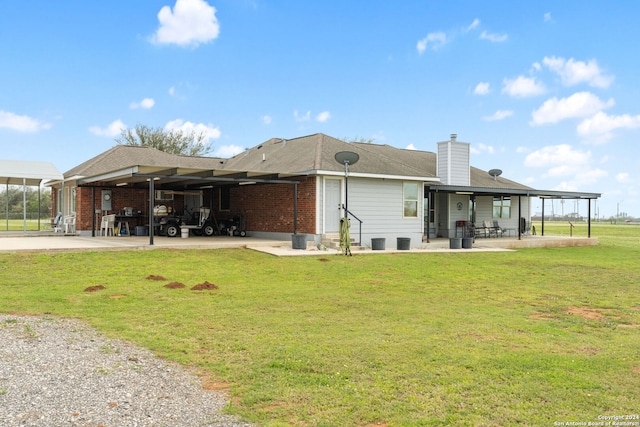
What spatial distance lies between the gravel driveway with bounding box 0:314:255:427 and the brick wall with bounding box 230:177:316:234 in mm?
12092

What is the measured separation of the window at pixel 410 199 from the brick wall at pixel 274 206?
4033 millimetres

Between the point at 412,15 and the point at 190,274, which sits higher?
the point at 412,15

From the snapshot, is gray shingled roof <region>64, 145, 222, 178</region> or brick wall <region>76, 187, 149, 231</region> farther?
gray shingled roof <region>64, 145, 222, 178</region>

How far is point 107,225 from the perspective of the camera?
780 inches

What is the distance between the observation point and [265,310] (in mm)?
7543

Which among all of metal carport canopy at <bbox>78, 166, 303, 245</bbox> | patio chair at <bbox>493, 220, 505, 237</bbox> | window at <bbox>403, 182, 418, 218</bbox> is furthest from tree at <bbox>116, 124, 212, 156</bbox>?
window at <bbox>403, 182, 418, 218</bbox>

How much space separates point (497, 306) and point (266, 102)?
89.7 feet

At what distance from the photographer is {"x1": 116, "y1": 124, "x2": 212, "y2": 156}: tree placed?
4569cm

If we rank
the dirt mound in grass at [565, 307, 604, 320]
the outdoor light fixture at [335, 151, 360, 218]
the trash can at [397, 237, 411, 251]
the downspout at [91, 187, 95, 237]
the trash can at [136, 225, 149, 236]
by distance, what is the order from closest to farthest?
the dirt mound in grass at [565, 307, 604, 320]
the outdoor light fixture at [335, 151, 360, 218]
the trash can at [397, 237, 411, 251]
the downspout at [91, 187, 95, 237]
the trash can at [136, 225, 149, 236]

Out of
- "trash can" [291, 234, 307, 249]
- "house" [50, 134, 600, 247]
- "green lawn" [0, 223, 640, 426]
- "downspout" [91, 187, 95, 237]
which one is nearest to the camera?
"green lawn" [0, 223, 640, 426]

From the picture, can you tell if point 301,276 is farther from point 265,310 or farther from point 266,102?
point 266,102

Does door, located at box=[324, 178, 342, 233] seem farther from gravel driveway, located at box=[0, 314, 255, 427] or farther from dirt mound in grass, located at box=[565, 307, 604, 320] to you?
gravel driveway, located at box=[0, 314, 255, 427]

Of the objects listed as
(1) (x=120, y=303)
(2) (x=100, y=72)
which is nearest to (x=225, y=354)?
(1) (x=120, y=303)

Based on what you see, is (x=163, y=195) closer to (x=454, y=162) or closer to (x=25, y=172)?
(x=25, y=172)
